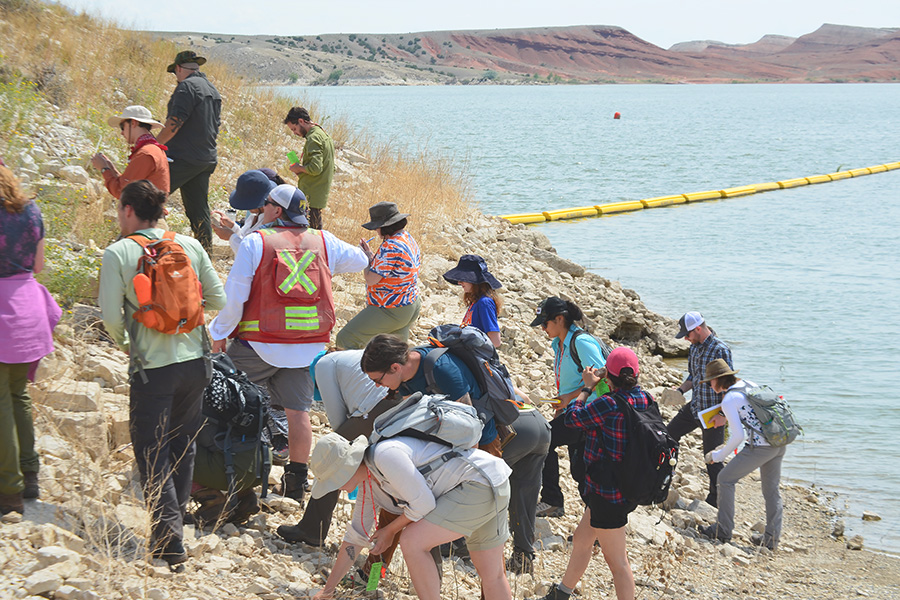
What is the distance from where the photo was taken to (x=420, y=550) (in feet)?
12.9

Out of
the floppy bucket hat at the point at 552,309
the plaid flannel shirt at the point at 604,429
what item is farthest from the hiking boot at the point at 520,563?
the floppy bucket hat at the point at 552,309

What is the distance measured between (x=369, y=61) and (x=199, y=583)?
174 metres

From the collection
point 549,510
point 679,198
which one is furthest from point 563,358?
point 679,198

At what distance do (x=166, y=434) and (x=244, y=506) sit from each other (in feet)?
3.29

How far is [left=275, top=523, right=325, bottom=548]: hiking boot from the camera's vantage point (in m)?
4.84

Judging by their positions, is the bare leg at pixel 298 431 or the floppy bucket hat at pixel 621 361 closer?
the floppy bucket hat at pixel 621 361

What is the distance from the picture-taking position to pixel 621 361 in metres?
4.90

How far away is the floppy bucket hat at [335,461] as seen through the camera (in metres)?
3.78

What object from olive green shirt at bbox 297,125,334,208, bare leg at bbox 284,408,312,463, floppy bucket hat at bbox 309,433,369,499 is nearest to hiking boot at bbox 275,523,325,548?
bare leg at bbox 284,408,312,463

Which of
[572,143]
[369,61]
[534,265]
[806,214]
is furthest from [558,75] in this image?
[534,265]

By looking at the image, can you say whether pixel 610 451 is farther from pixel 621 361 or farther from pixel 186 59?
pixel 186 59

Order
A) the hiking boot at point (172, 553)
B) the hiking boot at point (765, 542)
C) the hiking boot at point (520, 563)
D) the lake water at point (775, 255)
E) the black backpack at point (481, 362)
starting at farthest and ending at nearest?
the lake water at point (775, 255) → the hiking boot at point (765, 542) → the hiking boot at point (520, 563) → the black backpack at point (481, 362) → the hiking boot at point (172, 553)

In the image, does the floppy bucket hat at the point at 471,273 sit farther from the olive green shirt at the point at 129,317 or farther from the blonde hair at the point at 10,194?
the blonde hair at the point at 10,194

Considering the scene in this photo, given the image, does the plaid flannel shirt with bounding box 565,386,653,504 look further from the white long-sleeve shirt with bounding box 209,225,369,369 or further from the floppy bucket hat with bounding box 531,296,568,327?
the white long-sleeve shirt with bounding box 209,225,369,369
